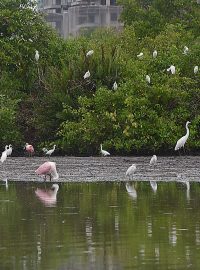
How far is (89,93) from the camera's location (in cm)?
3931

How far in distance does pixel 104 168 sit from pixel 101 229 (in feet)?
50.7

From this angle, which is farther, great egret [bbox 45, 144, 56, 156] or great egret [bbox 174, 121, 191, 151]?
great egret [bbox 45, 144, 56, 156]

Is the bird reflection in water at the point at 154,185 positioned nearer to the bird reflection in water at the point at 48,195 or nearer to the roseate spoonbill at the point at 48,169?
the bird reflection in water at the point at 48,195

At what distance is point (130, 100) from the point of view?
37562mm

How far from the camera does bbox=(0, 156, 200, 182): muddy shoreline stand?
82.7 ft

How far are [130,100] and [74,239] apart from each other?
80.6 feet

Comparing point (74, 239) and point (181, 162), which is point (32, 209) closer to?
point (74, 239)

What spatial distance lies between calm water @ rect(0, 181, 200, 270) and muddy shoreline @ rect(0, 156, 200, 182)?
3.61 m

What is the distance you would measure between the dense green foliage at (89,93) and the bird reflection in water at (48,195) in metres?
14.5

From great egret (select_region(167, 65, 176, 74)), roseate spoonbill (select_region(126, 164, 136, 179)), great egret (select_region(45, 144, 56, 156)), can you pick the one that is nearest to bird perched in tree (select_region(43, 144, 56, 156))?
great egret (select_region(45, 144, 56, 156))

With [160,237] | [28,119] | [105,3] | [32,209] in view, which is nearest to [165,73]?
[28,119]

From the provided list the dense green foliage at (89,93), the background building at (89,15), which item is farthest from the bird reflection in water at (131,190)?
the background building at (89,15)

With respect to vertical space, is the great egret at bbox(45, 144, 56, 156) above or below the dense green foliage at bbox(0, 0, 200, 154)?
below

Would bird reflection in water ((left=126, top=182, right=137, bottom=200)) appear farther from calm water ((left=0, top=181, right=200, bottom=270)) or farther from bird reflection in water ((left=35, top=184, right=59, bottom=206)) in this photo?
bird reflection in water ((left=35, top=184, right=59, bottom=206))
